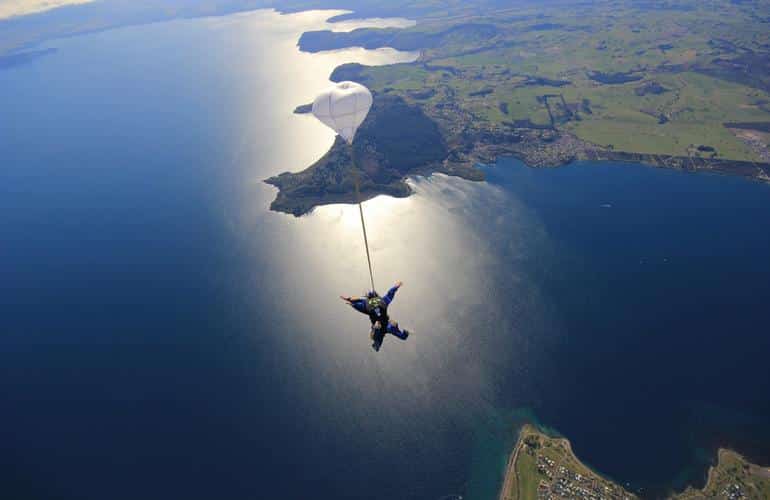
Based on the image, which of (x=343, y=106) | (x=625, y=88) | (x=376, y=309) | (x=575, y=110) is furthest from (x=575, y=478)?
(x=625, y=88)

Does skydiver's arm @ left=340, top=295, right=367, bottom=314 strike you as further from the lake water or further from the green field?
the green field

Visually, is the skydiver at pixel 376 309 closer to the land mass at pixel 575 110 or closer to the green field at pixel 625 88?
the land mass at pixel 575 110

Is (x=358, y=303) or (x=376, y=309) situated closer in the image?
(x=376, y=309)

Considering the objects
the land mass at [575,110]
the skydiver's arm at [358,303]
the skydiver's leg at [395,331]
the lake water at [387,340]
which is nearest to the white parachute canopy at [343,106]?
the skydiver's arm at [358,303]

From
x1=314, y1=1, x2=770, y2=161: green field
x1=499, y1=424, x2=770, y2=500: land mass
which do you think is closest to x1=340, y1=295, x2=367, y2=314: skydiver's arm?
x1=499, y1=424, x2=770, y2=500: land mass

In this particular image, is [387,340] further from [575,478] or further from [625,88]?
[625,88]
